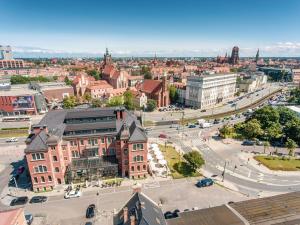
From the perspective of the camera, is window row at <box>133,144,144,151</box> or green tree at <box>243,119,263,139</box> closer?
window row at <box>133,144,144,151</box>

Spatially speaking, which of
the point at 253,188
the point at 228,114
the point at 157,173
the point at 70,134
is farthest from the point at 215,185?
the point at 228,114

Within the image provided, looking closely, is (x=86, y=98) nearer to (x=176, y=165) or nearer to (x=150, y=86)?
(x=150, y=86)

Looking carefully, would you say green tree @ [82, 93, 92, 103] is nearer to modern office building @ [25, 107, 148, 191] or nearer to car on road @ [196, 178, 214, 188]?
modern office building @ [25, 107, 148, 191]

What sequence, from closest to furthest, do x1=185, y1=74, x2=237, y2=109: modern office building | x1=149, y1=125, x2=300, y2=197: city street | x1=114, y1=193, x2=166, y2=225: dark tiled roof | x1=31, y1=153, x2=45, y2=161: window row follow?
x1=114, y1=193, x2=166, y2=225: dark tiled roof < x1=31, y1=153, x2=45, y2=161: window row < x1=149, y1=125, x2=300, y2=197: city street < x1=185, y1=74, x2=237, y2=109: modern office building

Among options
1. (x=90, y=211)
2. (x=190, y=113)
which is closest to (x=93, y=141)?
(x=90, y=211)

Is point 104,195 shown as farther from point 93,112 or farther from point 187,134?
point 187,134

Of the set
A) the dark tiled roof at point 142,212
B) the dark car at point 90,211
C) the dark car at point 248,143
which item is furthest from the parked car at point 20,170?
the dark car at point 248,143

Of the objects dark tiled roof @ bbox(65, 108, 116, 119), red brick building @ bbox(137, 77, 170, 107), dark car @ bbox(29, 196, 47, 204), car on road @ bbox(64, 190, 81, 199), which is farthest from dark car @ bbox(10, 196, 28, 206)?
red brick building @ bbox(137, 77, 170, 107)
